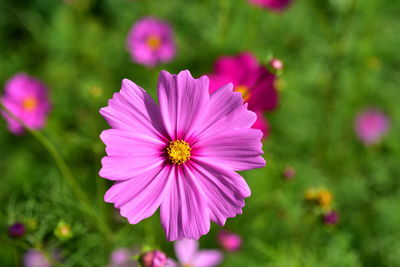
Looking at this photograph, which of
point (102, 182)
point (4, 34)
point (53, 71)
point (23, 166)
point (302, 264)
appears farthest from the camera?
point (4, 34)

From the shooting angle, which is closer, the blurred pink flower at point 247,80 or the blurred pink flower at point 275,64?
the blurred pink flower at point 275,64

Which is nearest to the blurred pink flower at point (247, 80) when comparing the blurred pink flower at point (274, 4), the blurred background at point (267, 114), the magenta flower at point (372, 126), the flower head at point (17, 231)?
the blurred background at point (267, 114)

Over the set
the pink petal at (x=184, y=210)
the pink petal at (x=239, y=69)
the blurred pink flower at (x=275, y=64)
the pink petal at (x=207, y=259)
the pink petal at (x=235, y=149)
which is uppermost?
the pink petal at (x=239, y=69)

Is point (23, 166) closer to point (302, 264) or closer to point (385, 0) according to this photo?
point (302, 264)

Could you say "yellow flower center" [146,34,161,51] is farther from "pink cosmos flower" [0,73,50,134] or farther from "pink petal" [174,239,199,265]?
"pink petal" [174,239,199,265]

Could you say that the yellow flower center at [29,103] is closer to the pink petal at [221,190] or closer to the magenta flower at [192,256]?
the magenta flower at [192,256]

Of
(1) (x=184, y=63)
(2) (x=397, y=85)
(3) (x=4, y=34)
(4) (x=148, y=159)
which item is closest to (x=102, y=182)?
(1) (x=184, y=63)
